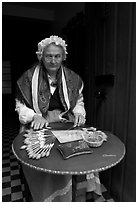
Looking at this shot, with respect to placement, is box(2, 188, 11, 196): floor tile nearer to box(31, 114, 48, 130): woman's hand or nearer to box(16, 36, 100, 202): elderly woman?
box(16, 36, 100, 202): elderly woman

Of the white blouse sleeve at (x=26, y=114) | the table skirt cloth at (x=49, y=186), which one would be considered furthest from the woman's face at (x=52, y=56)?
the table skirt cloth at (x=49, y=186)

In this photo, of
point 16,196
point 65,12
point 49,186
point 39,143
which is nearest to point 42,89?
point 39,143

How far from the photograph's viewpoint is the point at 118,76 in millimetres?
1419

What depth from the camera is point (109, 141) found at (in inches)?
41.4

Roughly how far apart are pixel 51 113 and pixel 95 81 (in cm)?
62

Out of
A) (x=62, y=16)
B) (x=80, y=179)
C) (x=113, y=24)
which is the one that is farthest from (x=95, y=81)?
(x=62, y=16)

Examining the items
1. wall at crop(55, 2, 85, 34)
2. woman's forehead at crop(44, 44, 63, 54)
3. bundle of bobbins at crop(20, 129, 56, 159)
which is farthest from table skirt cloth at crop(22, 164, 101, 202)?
wall at crop(55, 2, 85, 34)

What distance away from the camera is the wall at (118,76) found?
128cm

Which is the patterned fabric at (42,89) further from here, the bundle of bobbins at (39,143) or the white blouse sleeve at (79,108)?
the bundle of bobbins at (39,143)

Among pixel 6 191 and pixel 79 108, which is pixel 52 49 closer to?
pixel 79 108

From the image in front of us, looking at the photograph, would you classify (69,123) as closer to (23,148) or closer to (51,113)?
(51,113)

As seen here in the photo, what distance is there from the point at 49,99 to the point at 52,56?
35cm

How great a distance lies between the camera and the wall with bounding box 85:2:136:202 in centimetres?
128

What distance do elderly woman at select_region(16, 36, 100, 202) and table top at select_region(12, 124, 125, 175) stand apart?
1.14 ft
